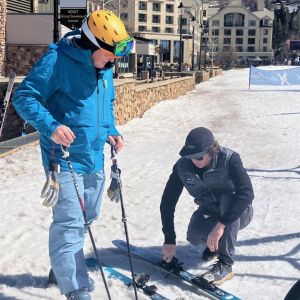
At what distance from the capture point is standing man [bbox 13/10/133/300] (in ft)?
9.05

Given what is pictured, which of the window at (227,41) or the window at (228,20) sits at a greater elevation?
the window at (228,20)

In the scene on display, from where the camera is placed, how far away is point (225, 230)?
140 inches

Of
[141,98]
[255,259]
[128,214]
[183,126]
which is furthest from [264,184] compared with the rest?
[141,98]

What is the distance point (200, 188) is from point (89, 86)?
1212mm

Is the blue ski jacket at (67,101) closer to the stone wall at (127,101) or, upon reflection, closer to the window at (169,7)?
the stone wall at (127,101)

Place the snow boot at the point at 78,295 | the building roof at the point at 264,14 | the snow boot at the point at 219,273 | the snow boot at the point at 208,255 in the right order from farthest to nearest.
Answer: the building roof at the point at 264,14 < the snow boot at the point at 208,255 < the snow boot at the point at 219,273 < the snow boot at the point at 78,295

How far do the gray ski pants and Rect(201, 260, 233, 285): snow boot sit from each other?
4cm

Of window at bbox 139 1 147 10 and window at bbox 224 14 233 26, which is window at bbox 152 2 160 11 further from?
window at bbox 224 14 233 26

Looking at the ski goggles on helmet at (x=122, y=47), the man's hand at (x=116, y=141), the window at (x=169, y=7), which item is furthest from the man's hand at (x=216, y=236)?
the window at (x=169, y=7)

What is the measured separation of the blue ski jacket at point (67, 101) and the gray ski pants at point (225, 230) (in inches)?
45.1

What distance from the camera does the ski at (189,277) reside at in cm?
336

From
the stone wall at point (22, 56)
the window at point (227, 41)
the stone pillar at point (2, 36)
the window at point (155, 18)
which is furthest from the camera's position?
the window at point (227, 41)

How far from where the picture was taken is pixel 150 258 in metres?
3.87

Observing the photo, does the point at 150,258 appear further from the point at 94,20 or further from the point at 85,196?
the point at 94,20
